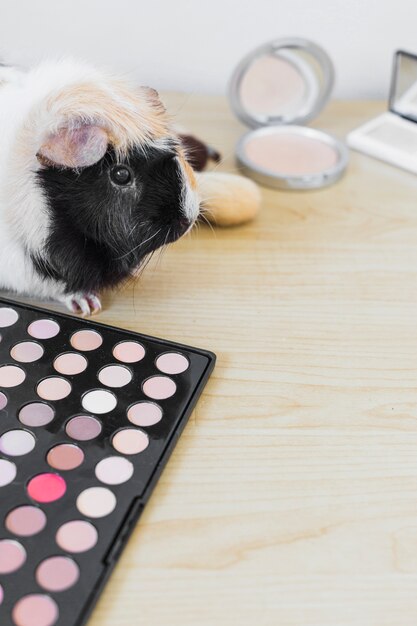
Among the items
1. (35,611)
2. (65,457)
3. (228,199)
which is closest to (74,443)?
(65,457)

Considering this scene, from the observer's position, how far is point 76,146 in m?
0.46

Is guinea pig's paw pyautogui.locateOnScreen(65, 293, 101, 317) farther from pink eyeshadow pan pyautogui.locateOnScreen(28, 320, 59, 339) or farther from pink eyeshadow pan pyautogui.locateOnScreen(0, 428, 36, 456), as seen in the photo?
pink eyeshadow pan pyautogui.locateOnScreen(0, 428, 36, 456)

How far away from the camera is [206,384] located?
523 millimetres

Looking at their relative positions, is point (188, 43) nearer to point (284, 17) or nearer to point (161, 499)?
point (284, 17)

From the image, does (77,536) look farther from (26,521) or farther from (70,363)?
(70,363)

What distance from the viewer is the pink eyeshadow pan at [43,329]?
54 centimetres

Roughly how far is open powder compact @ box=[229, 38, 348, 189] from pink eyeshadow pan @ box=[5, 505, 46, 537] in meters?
0.42

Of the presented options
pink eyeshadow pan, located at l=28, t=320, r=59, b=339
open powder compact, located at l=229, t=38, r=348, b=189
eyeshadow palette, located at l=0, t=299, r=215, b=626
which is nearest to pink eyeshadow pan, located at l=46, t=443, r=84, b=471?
eyeshadow palette, located at l=0, t=299, r=215, b=626

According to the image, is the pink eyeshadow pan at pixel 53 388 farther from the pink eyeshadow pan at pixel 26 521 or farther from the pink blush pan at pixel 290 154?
the pink blush pan at pixel 290 154

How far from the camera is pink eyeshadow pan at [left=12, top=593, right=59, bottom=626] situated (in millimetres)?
370

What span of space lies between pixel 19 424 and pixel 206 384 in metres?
0.13

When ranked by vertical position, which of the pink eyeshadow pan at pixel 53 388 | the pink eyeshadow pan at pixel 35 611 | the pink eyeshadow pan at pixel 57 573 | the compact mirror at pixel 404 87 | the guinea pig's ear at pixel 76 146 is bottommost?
the pink eyeshadow pan at pixel 35 611

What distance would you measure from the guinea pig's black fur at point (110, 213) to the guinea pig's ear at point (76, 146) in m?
0.01

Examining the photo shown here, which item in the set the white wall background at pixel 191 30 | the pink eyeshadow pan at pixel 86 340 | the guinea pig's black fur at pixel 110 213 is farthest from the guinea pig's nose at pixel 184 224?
the white wall background at pixel 191 30
